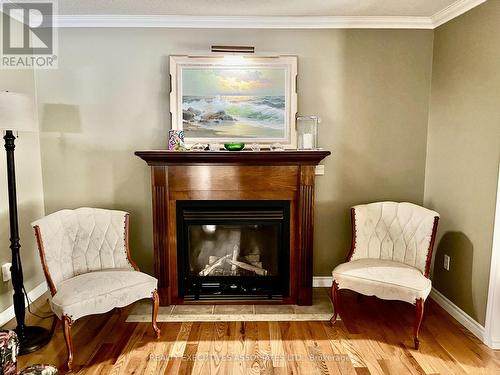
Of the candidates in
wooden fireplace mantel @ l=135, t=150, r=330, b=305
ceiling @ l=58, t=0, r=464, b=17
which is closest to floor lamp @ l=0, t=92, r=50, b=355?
wooden fireplace mantel @ l=135, t=150, r=330, b=305

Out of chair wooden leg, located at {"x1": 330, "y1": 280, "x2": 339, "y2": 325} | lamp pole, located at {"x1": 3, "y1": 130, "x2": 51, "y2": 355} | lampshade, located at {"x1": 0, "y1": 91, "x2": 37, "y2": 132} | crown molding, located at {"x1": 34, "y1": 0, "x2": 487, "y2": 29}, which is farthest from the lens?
crown molding, located at {"x1": 34, "y1": 0, "x2": 487, "y2": 29}

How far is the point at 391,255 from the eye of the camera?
123 inches

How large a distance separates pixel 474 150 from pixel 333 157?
110 centimetres

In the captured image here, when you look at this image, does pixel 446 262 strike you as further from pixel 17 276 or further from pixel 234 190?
pixel 17 276

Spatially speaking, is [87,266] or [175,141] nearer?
[87,266]

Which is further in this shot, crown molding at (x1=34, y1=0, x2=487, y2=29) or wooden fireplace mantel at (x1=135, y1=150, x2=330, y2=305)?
crown molding at (x1=34, y1=0, x2=487, y2=29)

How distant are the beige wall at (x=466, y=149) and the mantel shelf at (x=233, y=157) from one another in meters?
1.02

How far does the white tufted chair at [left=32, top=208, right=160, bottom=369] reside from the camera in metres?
2.41

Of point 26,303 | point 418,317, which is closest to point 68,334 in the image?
point 26,303

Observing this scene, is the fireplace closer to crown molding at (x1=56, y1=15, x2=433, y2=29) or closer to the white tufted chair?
the white tufted chair

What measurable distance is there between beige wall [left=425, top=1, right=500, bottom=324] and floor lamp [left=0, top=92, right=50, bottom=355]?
301cm

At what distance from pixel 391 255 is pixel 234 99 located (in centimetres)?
184

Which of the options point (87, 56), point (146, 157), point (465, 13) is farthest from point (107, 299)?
point (465, 13)

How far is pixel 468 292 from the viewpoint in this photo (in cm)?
285
